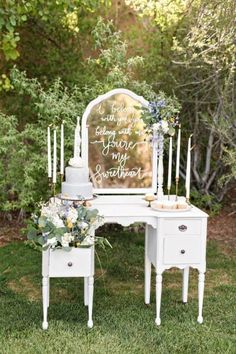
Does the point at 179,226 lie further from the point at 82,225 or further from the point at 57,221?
the point at 57,221

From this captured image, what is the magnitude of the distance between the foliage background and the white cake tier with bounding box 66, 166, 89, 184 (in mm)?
1489

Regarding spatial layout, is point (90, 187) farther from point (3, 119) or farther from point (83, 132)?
point (3, 119)

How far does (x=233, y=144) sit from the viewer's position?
221 inches

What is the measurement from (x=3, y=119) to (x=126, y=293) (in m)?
2.21

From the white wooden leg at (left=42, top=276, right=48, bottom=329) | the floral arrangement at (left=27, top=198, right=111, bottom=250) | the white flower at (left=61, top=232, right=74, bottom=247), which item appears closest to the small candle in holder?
the floral arrangement at (left=27, top=198, right=111, bottom=250)

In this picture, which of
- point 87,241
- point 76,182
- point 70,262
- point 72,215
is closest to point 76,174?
point 76,182

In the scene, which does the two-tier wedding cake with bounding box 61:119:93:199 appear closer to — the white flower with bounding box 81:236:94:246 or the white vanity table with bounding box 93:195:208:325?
the white vanity table with bounding box 93:195:208:325

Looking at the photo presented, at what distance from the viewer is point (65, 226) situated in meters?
3.38

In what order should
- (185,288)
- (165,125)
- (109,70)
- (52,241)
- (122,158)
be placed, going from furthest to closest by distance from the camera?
(109,70), (122,158), (185,288), (165,125), (52,241)

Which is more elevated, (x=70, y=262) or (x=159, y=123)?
(x=159, y=123)

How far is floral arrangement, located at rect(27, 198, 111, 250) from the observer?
3.35m

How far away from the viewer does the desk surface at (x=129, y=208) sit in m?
3.55

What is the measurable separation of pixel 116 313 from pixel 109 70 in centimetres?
302

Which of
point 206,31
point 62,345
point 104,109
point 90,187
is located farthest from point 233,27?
point 62,345
